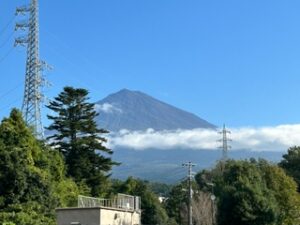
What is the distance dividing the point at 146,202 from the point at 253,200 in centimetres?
4614

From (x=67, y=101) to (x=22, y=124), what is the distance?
18.7 metres

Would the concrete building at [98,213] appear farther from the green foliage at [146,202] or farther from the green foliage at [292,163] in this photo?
the green foliage at [146,202]

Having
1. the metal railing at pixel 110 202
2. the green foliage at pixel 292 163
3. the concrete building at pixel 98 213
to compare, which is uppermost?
the green foliage at pixel 292 163

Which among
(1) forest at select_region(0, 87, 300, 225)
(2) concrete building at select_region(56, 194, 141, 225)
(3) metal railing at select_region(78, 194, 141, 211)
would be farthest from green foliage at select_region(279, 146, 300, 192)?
(2) concrete building at select_region(56, 194, 141, 225)

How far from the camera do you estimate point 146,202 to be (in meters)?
91.2

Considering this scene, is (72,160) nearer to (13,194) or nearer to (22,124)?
(22,124)

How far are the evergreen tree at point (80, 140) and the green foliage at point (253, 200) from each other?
14.3m

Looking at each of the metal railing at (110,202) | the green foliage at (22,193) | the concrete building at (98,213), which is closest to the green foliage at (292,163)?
the metal railing at (110,202)

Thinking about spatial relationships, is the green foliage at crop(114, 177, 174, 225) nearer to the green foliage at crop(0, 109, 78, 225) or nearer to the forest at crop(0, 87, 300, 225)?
the forest at crop(0, 87, 300, 225)

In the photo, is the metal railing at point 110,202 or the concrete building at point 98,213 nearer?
the concrete building at point 98,213

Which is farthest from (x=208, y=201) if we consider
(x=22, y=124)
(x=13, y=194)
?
(x=13, y=194)

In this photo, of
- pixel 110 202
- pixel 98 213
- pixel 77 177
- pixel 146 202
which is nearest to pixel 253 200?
pixel 110 202

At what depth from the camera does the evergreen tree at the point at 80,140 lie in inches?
2397

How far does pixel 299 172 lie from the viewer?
75375 millimetres
